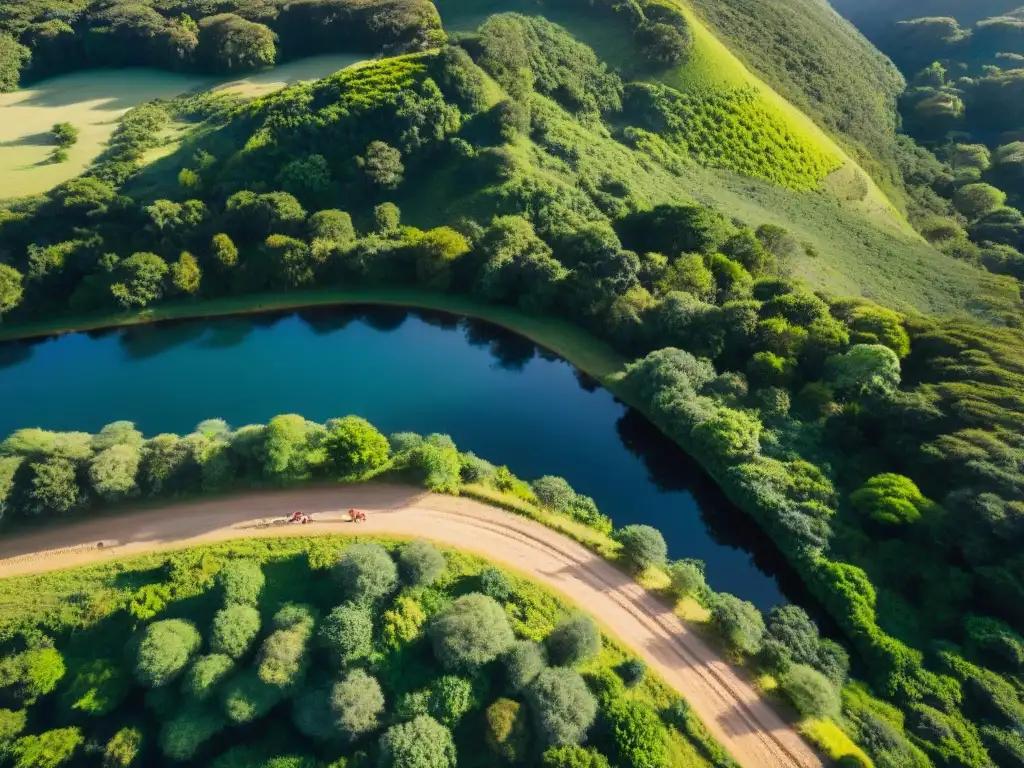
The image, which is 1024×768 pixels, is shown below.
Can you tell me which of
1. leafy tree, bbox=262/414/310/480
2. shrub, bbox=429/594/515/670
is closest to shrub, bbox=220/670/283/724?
shrub, bbox=429/594/515/670

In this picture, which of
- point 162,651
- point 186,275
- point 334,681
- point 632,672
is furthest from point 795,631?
point 186,275

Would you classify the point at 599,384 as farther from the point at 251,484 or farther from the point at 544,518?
the point at 251,484

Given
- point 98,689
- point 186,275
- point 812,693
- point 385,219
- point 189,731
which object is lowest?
point 98,689

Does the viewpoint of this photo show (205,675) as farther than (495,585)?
No

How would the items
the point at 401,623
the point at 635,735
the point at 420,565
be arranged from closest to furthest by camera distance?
the point at 635,735, the point at 401,623, the point at 420,565

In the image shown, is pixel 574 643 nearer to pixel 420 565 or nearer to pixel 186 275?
pixel 420 565

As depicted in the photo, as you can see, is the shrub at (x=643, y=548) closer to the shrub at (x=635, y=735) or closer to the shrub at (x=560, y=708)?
the shrub at (x=635, y=735)
